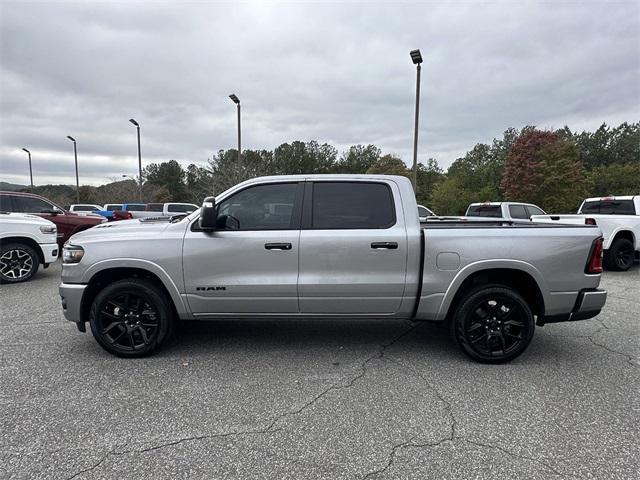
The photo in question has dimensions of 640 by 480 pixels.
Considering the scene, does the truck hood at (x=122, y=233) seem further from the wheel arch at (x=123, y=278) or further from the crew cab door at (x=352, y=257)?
the crew cab door at (x=352, y=257)

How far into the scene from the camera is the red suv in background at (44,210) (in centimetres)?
983

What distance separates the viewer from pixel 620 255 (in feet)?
Result: 30.3

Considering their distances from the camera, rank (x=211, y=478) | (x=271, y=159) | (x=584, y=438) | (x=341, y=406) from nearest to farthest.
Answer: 1. (x=211, y=478)
2. (x=584, y=438)
3. (x=341, y=406)
4. (x=271, y=159)

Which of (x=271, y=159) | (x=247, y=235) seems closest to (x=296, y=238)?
(x=247, y=235)

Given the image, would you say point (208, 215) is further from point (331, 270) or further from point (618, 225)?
point (618, 225)

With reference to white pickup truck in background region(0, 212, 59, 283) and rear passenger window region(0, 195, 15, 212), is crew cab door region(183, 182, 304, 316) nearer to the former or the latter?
white pickup truck in background region(0, 212, 59, 283)

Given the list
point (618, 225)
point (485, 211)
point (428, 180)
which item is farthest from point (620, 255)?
point (428, 180)

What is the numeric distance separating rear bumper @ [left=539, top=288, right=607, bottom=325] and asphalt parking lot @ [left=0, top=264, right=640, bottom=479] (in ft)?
1.56

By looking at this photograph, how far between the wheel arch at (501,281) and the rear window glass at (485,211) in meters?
8.66

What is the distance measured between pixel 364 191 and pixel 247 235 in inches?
49.8

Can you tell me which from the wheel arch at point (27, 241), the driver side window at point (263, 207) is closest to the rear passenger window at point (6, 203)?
the wheel arch at point (27, 241)

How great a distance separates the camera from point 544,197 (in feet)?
112

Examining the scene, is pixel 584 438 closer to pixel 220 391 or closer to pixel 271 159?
pixel 220 391

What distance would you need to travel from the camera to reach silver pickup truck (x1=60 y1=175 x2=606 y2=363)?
3635 mm
